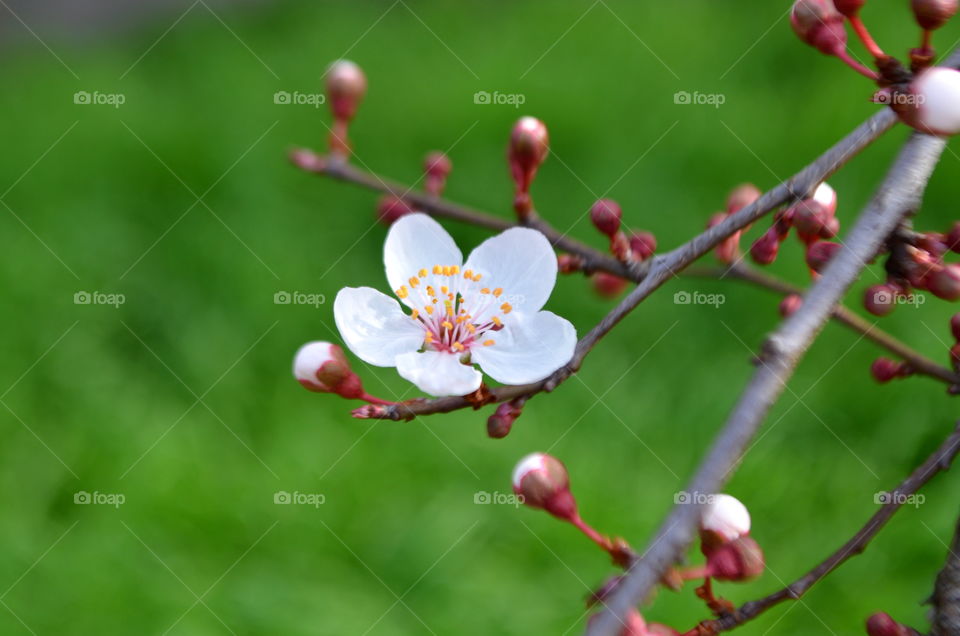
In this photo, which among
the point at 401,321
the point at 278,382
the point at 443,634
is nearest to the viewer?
the point at 401,321

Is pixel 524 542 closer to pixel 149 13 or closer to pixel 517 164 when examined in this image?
pixel 517 164

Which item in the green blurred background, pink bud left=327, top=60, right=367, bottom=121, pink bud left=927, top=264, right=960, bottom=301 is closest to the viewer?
pink bud left=927, top=264, right=960, bottom=301

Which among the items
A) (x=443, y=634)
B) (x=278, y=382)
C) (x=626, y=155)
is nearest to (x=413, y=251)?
(x=443, y=634)

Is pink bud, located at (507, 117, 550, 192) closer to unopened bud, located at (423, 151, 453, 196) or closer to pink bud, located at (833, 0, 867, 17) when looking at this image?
unopened bud, located at (423, 151, 453, 196)

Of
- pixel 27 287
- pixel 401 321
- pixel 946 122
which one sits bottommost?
pixel 27 287

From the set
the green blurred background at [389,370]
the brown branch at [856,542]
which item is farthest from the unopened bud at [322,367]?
the green blurred background at [389,370]

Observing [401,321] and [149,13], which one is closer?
[401,321]

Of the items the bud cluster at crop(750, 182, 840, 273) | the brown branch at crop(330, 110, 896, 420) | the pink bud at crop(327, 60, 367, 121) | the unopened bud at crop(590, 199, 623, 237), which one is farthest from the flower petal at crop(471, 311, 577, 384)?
the pink bud at crop(327, 60, 367, 121)
